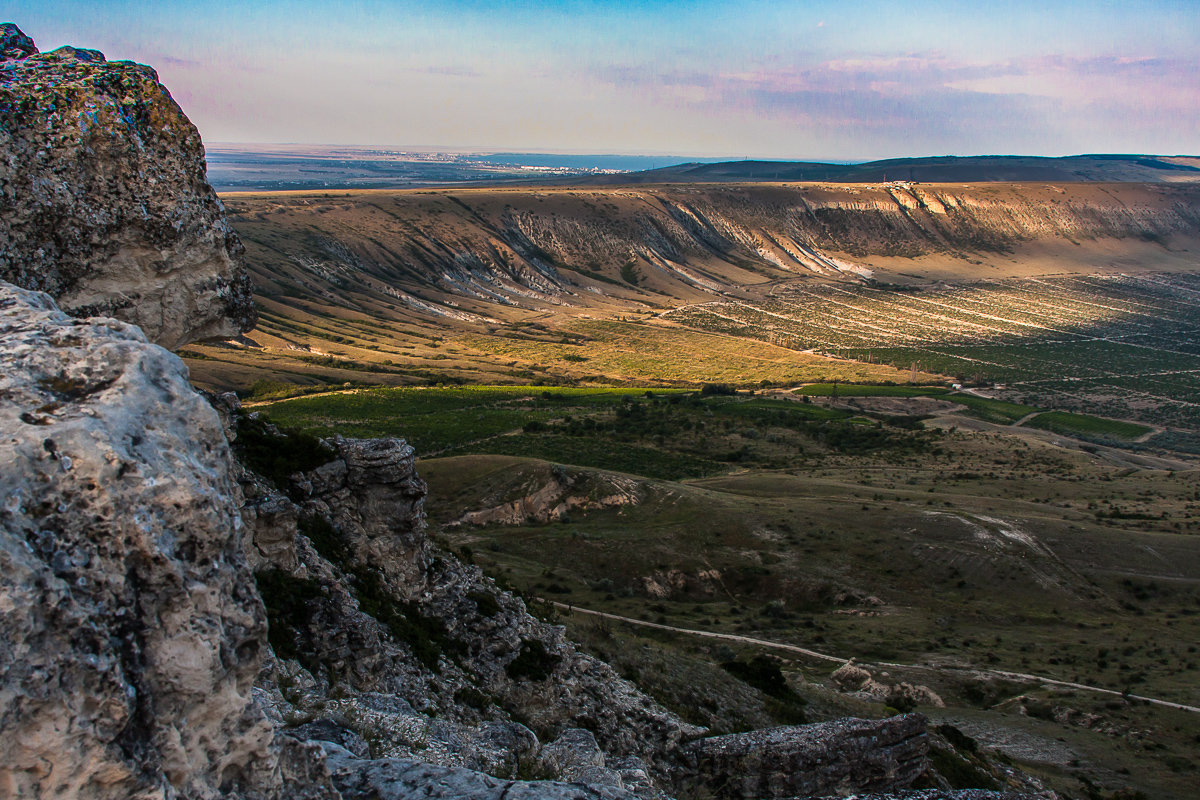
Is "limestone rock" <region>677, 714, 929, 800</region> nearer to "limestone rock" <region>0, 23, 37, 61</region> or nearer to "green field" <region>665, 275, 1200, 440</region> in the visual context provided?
"limestone rock" <region>0, 23, 37, 61</region>

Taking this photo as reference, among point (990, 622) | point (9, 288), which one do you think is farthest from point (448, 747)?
point (990, 622)

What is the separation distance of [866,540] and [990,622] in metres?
6.68

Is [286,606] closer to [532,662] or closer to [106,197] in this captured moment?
[532,662]

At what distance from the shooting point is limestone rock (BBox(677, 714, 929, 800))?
15.4 meters

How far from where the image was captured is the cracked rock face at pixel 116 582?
402 cm

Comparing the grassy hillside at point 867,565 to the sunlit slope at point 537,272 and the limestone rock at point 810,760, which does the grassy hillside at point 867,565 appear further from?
the sunlit slope at point 537,272

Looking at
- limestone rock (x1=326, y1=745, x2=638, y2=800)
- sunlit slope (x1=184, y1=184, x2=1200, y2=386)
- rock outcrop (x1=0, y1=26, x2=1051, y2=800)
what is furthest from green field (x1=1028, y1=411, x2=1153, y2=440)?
limestone rock (x1=326, y1=745, x2=638, y2=800)

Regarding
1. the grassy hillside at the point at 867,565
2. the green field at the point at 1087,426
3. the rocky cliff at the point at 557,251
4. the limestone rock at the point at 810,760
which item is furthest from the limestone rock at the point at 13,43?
the rocky cliff at the point at 557,251

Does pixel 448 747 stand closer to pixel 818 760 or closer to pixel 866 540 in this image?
pixel 818 760

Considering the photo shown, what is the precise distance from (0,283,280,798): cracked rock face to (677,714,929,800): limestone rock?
39.6ft

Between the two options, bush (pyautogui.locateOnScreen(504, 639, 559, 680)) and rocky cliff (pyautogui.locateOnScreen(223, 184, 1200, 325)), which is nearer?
bush (pyautogui.locateOnScreen(504, 639, 559, 680))

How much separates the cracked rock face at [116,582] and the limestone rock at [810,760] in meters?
12.1

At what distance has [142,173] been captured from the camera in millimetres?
10461

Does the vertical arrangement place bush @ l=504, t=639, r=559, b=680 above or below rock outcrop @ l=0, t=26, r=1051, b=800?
below
